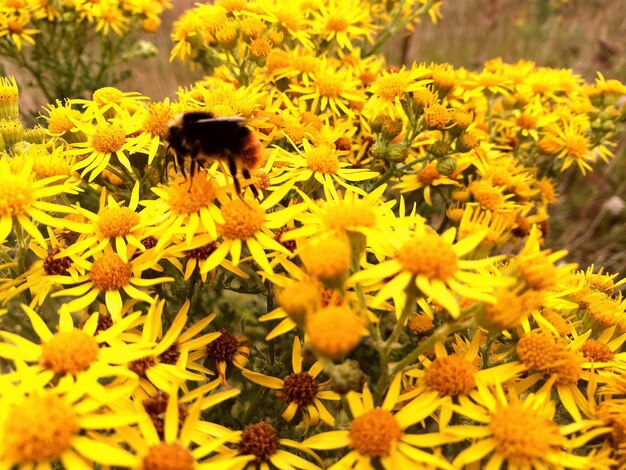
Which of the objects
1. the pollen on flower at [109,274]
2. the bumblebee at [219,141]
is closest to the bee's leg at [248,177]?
the bumblebee at [219,141]

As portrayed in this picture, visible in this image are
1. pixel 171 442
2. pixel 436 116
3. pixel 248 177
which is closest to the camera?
pixel 171 442

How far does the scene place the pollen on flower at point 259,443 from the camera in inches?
77.5

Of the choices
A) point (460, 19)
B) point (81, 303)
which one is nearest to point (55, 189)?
point (81, 303)

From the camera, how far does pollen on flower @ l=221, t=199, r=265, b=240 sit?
7.00ft

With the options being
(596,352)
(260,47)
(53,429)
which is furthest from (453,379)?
(260,47)

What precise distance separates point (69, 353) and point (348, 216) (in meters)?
1.08

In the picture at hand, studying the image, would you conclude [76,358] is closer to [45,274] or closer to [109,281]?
[109,281]

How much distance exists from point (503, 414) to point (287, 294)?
84cm

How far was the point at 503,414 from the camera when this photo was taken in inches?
67.9

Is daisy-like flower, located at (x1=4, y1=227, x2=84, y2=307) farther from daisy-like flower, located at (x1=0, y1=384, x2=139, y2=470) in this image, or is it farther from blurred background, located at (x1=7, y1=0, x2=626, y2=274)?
blurred background, located at (x1=7, y1=0, x2=626, y2=274)

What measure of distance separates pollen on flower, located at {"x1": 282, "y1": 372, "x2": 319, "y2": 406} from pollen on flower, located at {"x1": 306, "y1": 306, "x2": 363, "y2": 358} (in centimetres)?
79

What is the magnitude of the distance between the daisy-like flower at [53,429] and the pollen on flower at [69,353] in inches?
5.4

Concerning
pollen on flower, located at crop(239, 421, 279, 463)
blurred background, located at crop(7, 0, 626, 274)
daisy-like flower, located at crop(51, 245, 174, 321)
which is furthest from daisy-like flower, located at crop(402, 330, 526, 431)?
blurred background, located at crop(7, 0, 626, 274)

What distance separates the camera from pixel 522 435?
1.68m
